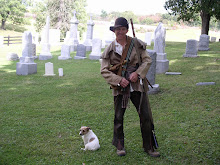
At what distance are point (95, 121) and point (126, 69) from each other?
2697mm

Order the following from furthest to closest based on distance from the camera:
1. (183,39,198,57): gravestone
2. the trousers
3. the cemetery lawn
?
(183,39,198,57): gravestone → the cemetery lawn → the trousers

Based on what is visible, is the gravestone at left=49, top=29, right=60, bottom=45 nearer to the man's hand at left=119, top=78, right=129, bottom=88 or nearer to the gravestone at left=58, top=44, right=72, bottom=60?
the gravestone at left=58, top=44, right=72, bottom=60

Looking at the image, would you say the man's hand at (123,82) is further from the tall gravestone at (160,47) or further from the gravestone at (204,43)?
the gravestone at (204,43)

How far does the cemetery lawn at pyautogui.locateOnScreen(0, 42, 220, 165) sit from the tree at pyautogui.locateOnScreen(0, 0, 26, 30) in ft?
125

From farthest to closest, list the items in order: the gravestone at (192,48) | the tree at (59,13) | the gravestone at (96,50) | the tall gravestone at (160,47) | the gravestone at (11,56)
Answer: the tree at (59,13) < the gravestone at (11,56) < the gravestone at (96,50) < the gravestone at (192,48) < the tall gravestone at (160,47)

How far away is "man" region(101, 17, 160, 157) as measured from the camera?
14.1ft

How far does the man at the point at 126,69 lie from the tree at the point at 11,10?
45626mm

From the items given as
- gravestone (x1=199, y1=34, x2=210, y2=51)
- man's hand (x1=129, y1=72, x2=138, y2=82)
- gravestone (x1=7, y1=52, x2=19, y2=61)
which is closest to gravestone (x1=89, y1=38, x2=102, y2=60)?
gravestone (x1=7, y1=52, x2=19, y2=61)

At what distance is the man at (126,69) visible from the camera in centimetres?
430

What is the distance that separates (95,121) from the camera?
6.76m

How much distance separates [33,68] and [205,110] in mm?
9325

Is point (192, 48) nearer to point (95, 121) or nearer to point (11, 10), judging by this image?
point (95, 121)

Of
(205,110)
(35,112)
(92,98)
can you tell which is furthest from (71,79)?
(205,110)

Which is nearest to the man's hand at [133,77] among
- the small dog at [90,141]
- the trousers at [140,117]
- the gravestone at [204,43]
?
the trousers at [140,117]
